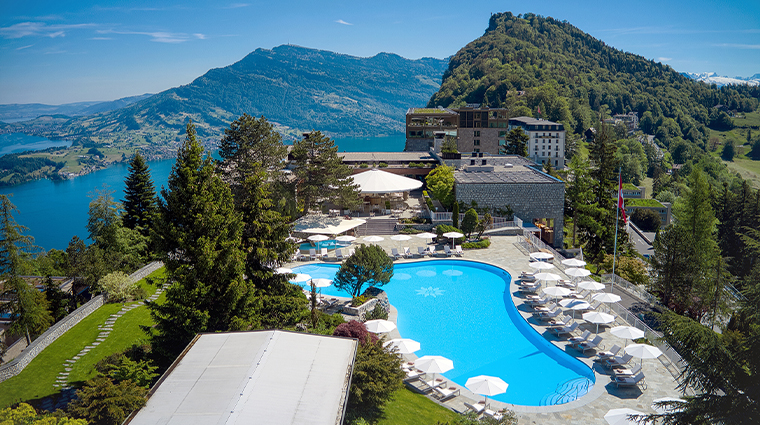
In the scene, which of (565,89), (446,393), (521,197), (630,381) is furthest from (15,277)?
(565,89)

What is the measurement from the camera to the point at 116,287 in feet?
68.2

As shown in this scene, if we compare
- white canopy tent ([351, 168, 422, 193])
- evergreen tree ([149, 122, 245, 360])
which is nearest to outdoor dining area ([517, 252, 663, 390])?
evergreen tree ([149, 122, 245, 360])

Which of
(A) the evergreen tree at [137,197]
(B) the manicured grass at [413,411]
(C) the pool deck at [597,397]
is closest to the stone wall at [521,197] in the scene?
(C) the pool deck at [597,397]

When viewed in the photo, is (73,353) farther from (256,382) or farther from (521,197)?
(521,197)

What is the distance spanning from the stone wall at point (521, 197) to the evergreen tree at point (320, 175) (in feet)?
25.3

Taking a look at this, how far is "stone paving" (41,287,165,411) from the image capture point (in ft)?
42.5

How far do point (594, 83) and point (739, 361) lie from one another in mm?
183318

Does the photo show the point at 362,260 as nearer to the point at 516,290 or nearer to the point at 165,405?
the point at 516,290

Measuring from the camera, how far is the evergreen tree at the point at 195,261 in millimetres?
13336

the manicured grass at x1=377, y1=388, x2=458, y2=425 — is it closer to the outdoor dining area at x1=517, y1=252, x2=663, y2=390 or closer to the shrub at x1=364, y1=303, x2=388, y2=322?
the shrub at x1=364, y1=303, x2=388, y2=322

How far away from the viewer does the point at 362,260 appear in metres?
19.6

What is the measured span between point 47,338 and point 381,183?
21828mm

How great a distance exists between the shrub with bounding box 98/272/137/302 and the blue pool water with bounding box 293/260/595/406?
813 centimetres

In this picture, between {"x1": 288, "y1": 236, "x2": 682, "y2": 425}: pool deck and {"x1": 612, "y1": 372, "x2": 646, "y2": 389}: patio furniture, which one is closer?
{"x1": 288, "y1": 236, "x2": 682, "y2": 425}: pool deck
